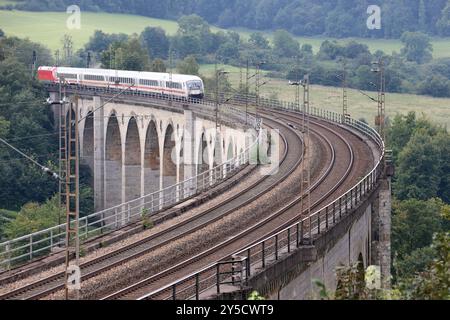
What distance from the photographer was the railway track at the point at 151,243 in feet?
105

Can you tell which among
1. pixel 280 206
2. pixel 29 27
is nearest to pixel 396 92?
pixel 29 27

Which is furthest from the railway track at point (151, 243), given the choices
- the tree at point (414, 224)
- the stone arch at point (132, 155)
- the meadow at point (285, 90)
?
the meadow at point (285, 90)

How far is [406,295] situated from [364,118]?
125509mm

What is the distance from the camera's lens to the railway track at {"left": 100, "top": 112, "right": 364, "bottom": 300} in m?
31.8

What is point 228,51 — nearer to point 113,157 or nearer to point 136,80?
point 136,80

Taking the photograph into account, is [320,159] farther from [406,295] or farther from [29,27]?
[29,27]

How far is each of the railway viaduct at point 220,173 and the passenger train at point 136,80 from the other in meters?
2.72

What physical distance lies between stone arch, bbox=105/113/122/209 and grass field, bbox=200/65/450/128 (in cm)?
4057

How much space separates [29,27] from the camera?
188375 millimetres

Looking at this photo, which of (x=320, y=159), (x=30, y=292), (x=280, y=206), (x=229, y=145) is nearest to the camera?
Answer: (x=30, y=292)

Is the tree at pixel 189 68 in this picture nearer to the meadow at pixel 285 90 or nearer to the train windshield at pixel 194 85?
the meadow at pixel 285 90

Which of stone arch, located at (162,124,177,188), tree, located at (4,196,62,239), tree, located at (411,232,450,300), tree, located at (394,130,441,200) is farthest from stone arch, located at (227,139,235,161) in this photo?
tree, located at (411,232,450,300)

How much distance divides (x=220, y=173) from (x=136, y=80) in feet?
183
